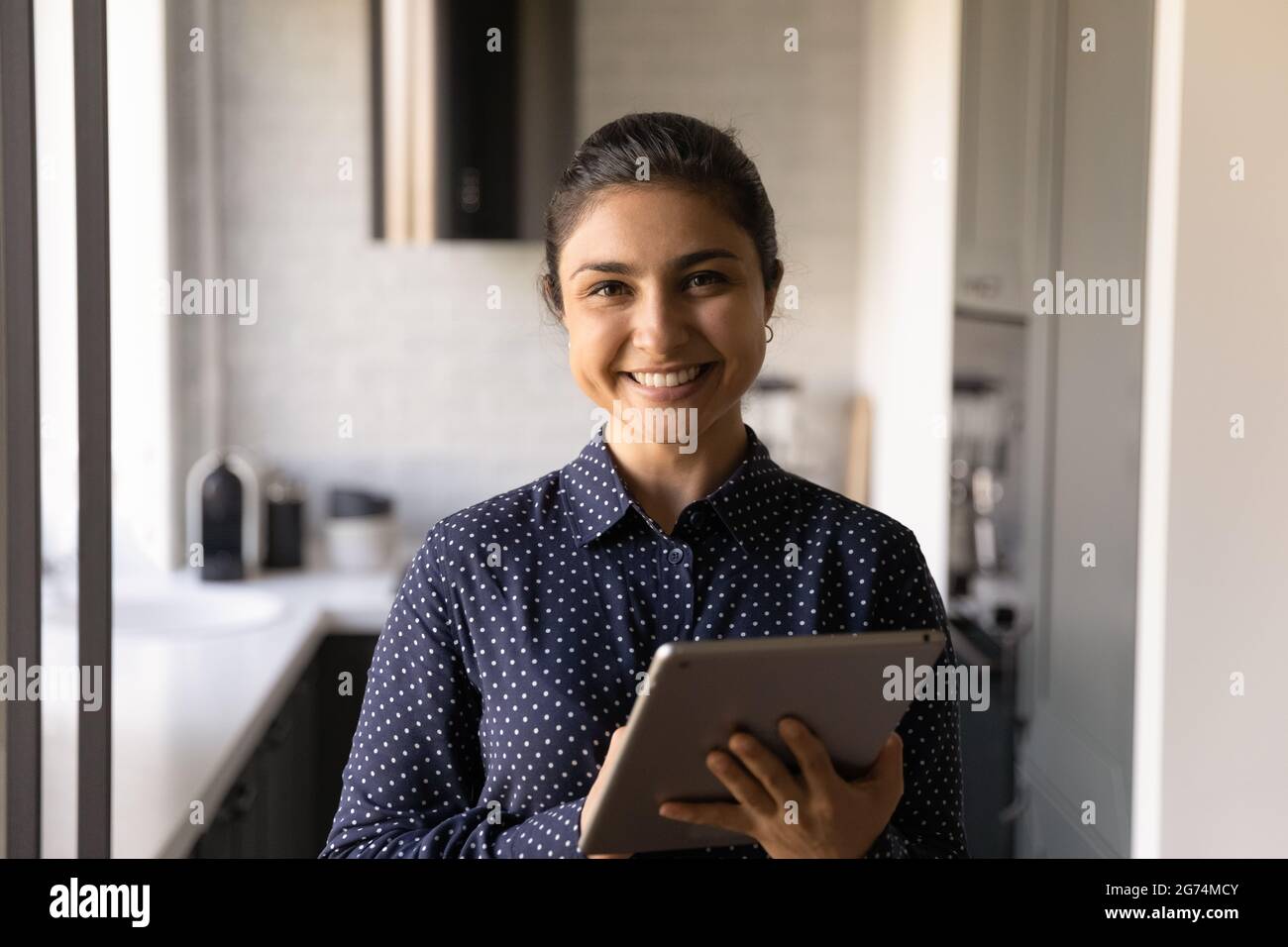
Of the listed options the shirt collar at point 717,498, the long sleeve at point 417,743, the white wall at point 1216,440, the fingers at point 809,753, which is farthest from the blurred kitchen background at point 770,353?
the fingers at point 809,753

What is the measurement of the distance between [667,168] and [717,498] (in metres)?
0.24

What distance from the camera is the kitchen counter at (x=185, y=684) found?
1.34 m

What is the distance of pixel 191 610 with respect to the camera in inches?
95.0

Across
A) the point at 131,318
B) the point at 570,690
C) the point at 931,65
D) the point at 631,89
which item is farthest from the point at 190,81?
the point at 570,690

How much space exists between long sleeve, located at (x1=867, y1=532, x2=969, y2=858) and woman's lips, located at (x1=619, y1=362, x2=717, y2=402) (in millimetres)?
194

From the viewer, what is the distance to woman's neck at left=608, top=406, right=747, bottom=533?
3.26 ft

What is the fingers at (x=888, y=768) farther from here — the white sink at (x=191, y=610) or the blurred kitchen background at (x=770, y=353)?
the white sink at (x=191, y=610)

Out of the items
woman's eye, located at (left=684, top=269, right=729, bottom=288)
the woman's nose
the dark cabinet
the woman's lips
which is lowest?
the dark cabinet

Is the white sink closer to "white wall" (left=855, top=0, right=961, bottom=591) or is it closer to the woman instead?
"white wall" (left=855, top=0, right=961, bottom=591)

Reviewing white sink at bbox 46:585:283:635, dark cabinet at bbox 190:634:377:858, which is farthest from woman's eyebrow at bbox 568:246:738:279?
white sink at bbox 46:585:283:635

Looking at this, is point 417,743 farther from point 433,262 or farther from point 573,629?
point 433,262

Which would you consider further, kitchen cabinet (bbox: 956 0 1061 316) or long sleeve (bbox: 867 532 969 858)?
kitchen cabinet (bbox: 956 0 1061 316)

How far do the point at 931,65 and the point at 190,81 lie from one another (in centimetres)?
151
